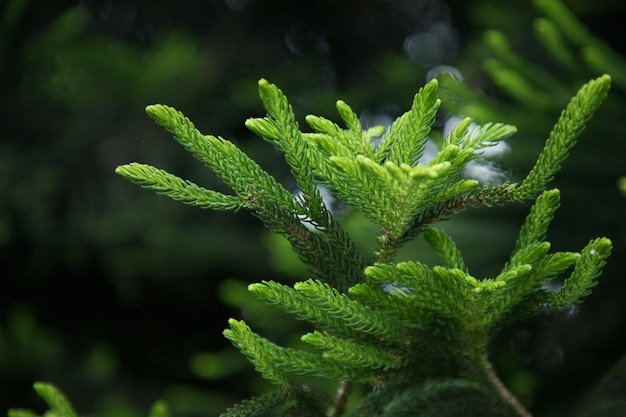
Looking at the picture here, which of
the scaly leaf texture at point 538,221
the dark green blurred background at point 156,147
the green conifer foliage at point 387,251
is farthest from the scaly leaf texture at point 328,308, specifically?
the dark green blurred background at point 156,147

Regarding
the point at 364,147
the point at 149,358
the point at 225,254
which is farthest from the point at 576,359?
the point at 149,358

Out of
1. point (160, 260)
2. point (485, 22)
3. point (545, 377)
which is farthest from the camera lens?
point (160, 260)

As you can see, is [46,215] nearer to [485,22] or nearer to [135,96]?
[135,96]

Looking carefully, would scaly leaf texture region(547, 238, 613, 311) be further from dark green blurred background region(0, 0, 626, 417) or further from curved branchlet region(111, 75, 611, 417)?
dark green blurred background region(0, 0, 626, 417)

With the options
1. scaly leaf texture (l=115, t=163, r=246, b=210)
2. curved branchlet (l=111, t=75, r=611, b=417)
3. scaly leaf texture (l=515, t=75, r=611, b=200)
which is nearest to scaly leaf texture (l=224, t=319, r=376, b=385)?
curved branchlet (l=111, t=75, r=611, b=417)

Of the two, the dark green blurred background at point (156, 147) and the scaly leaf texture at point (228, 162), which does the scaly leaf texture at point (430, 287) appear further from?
the dark green blurred background at point (156, 147)

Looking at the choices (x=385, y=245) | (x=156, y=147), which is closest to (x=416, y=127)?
(x=385, y=245)

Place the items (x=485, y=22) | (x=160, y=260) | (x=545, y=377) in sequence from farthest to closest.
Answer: (x=160, y=260), (x=485, y=22), (x=545, y=377)
